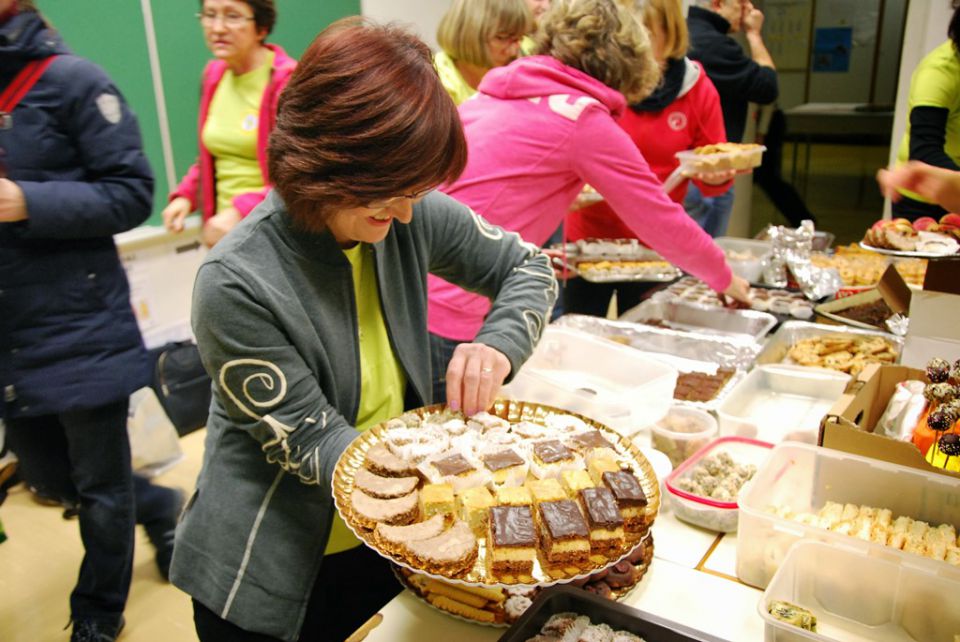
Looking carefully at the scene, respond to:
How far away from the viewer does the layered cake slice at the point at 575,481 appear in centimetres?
114

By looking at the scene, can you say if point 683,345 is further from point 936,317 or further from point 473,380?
point 473,380

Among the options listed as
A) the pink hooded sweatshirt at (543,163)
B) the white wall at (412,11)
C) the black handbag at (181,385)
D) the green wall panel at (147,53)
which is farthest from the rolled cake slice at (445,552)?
the white wall at (412,11)

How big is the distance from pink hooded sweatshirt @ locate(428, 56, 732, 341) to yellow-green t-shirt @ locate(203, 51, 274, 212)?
1.10 metres

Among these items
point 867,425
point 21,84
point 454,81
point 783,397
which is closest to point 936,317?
point 867,425

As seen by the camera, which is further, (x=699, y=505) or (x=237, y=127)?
(x=237, y=127)

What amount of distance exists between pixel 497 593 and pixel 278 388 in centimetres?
44

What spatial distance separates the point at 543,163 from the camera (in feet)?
6.68

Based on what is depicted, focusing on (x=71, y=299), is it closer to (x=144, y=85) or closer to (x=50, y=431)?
(x=50, y=431)

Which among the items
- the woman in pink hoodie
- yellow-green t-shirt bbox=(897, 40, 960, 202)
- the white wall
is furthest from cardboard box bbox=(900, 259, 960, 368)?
the white wall

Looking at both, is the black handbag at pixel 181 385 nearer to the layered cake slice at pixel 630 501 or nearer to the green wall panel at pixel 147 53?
the green wall panel at pixel 147 53

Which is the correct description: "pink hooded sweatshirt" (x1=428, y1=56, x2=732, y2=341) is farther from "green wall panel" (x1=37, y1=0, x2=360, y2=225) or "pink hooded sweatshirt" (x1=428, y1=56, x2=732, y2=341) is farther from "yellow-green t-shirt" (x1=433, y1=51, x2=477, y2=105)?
"green wall panel" (x1=37, y1=0, x2=360, y2=225)

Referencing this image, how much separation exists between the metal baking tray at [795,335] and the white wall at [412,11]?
2.94m

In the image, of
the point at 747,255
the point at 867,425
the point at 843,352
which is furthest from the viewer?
the point at 747,255

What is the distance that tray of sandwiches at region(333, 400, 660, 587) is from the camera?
101cm
